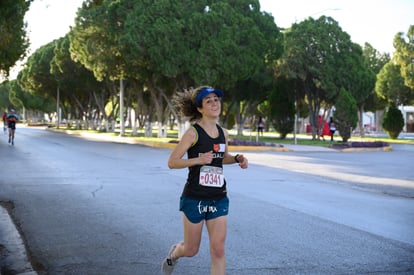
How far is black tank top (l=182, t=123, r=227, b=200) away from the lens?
14.8ft

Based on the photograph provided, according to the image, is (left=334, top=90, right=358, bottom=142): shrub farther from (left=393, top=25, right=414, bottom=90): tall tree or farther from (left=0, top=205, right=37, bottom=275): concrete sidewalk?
(left=0, top=205, right=37, bottom=275): concrete sidewalk

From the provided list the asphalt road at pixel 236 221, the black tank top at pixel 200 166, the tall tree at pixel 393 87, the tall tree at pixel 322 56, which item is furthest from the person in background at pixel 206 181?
the tall tree at pixel 393 87

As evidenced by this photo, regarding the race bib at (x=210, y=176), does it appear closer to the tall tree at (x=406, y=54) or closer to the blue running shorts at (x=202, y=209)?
the blue running shorts at (x=202, y=209)

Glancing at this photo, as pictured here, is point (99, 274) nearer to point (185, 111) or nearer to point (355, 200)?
point (185, 111)

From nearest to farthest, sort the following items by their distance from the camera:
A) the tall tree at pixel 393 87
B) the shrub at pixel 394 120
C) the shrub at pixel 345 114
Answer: the shrub at pixel 345 114
the shrub at pixel 394 120
the tall tree at pixel 393 87

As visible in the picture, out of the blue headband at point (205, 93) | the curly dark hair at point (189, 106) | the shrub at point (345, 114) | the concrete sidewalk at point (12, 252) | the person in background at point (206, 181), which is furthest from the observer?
the shrub at point (345, 114)

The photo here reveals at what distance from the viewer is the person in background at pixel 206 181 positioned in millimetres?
4484

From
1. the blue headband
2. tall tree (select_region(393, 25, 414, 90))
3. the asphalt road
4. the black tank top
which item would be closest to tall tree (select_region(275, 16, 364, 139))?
tall tree (select_region(393, 25, 414, 90))

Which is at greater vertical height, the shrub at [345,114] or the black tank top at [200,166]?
the shrub at [345,114]

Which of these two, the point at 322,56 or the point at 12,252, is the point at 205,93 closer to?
the point at 12,252

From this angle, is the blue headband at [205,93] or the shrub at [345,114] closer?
the blue headband at [205,93]

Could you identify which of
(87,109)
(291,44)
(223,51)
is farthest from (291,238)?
(87,109)

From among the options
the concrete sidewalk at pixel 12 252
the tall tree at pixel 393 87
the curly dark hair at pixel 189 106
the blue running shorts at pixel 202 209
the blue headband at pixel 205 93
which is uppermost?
the tall tree at pixel 393 87

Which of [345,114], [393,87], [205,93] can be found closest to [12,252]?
[205,93]
